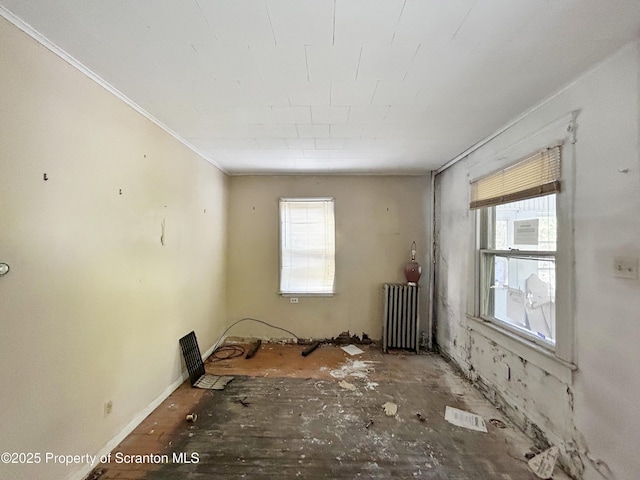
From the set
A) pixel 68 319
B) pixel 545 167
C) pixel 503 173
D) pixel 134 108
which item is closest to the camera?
pixel 68 319

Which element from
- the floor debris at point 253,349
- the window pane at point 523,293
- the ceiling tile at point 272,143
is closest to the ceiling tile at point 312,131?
the ceiling tile at point 272,143

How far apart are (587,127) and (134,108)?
3122 millimetres

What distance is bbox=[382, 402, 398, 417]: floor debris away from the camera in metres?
2.42

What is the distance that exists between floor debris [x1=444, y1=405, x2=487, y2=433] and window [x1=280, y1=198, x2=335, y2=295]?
215 centimetres

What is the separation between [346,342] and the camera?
415 cm

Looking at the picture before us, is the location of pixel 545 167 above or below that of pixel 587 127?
below

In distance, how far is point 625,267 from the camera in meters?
1.45

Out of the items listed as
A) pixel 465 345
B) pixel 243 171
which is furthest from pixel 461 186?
pixel 243 171

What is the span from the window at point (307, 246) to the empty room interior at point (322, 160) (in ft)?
3.24

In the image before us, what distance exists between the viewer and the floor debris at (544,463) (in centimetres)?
178

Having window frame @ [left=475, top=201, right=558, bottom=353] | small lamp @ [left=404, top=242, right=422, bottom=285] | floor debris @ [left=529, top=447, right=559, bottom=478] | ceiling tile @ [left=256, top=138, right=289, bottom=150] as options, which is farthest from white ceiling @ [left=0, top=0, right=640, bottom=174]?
floor debris @ [left=529, top=447, right=559, bottom=478]

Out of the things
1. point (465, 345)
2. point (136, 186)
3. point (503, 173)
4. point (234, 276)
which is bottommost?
point (465, 345)

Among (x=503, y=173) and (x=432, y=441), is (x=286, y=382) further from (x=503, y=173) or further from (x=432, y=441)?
(x=503, y=173)

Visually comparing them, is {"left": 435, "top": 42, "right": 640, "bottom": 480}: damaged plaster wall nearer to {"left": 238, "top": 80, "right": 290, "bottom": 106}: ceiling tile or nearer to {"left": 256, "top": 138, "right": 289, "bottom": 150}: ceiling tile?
{"left": 238, "top": 80, "right": 290, "bottom": 106}: ceiling tile
